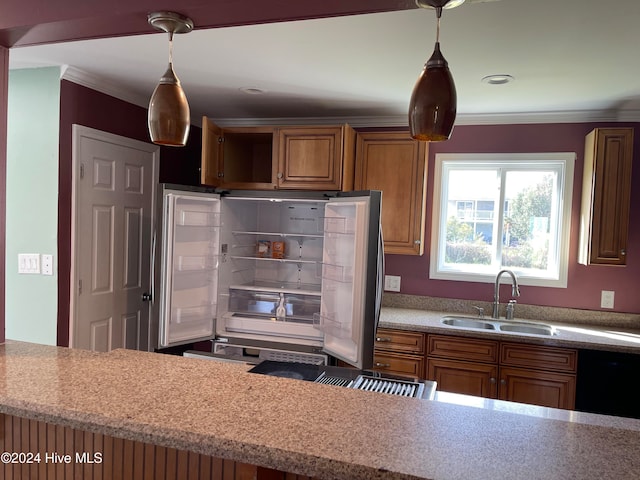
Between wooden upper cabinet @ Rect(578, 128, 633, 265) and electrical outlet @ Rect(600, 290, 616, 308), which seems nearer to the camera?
wooden upper cabinet @ Rect(578, 128, 633, 265)

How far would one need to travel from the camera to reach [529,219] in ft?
10.7

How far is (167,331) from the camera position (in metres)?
2.74

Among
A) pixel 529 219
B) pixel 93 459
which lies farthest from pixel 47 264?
pixel 529 219

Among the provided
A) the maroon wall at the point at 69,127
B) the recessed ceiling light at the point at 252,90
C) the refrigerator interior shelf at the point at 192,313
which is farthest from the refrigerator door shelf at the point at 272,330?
the recessed ceiling light at the point at 252,90

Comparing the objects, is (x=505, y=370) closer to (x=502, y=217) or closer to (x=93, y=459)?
(x=502, y=217)

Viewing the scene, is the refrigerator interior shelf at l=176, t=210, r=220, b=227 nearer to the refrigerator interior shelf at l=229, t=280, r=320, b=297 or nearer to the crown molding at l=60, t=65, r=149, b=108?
the refrigerator interior shelf at l=229, t=280, r=320, b=297

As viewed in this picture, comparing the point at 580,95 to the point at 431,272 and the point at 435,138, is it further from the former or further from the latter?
the point at 435,138

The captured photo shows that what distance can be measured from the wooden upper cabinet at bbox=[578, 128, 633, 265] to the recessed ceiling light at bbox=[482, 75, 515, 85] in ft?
2.60

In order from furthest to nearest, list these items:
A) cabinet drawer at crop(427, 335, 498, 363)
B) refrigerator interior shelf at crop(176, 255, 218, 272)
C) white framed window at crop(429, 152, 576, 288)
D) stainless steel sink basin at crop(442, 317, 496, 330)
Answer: white framed window at crop(429, 152, 576, 288) → stainless steel sink basin at crop(442, 317, 496, 330) → refrigerator interior shelf at crop(176, 255, 218, 272) → cabinet drawer at crop(427, 335, 498, 363)

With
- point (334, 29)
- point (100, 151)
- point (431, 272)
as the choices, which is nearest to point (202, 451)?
point (334, 29)

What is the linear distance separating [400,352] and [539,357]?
829mm

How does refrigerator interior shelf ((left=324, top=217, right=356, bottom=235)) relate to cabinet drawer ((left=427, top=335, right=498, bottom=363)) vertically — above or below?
above

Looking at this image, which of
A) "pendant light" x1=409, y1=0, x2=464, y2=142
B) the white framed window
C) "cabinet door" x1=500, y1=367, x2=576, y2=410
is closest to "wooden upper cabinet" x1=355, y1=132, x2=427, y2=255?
the white framed window

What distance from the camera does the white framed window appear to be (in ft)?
10.4
